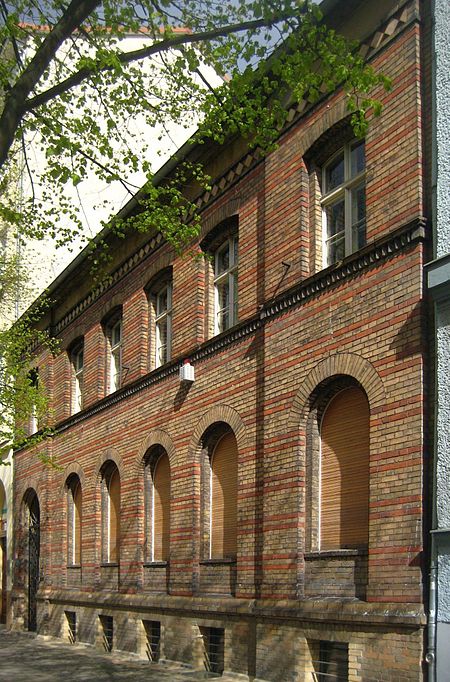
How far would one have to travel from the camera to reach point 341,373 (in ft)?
37.2

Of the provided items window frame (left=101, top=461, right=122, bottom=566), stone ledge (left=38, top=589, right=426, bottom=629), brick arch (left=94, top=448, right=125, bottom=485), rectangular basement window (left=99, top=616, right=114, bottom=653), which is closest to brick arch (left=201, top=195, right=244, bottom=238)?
brick arch (left=94, top=448, right=125, bottom=485)

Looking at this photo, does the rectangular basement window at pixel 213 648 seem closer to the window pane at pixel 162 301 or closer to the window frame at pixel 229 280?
the window frame at pixel 229 280

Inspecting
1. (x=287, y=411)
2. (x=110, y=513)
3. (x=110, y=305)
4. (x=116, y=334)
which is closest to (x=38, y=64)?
(x=287, y=411)

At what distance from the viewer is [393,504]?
397 inches

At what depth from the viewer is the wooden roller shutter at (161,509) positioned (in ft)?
55.9

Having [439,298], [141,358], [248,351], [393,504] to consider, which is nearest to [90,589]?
[141,358]

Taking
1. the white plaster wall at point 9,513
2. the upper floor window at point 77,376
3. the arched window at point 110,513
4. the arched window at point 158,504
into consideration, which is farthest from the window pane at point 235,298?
the white plaster wall at point 9,513

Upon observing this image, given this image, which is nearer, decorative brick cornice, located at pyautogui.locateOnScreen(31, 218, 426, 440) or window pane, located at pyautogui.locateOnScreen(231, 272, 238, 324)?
decorative brick cornice, located at pyautogui.locateOnScreen(31, 218, 426, 440)

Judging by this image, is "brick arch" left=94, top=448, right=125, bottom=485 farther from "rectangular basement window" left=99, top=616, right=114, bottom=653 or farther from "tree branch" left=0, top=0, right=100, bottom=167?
"tree branch" left=0, top=0, right=100, bottom=167

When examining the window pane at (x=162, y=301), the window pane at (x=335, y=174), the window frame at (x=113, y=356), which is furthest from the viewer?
the window frame at (x=113, y=356)

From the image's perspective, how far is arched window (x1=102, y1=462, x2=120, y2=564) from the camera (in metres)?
19.8

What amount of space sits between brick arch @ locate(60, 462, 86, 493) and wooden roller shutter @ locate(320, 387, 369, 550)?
10528 millimetres

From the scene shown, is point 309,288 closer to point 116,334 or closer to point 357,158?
point 357,158

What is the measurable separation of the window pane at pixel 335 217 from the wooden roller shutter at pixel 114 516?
9.26 meters
